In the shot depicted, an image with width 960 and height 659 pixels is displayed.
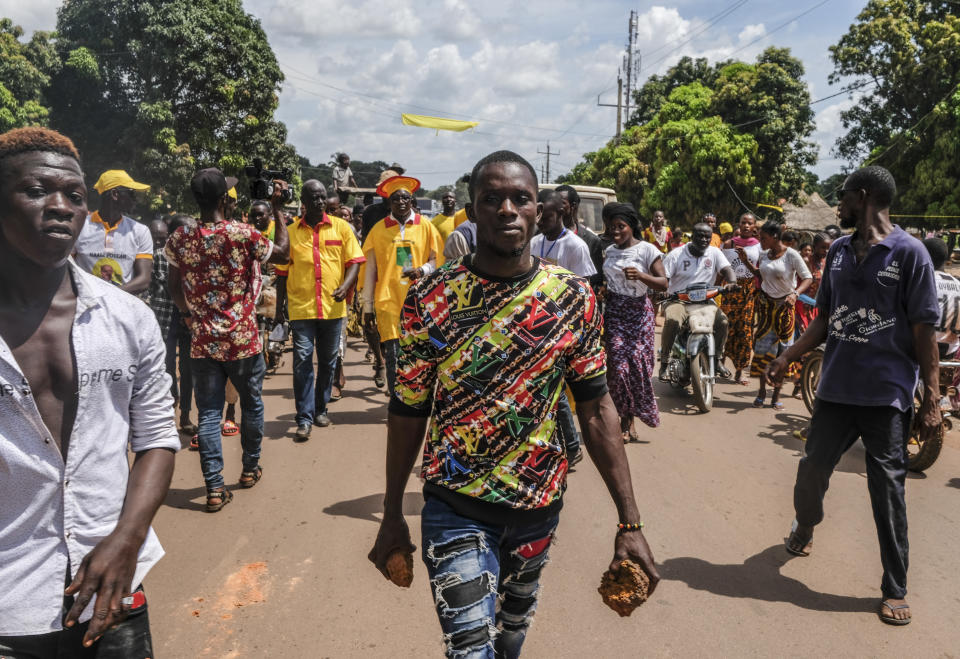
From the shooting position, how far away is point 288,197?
566 cm

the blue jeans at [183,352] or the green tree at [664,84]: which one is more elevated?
the green tree at [664,84]

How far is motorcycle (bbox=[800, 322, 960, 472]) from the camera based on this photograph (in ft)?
18.3

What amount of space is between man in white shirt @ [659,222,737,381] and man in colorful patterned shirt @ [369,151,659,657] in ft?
18.4

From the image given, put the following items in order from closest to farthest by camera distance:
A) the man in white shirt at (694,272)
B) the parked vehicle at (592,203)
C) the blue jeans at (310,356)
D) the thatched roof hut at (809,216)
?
the blue jeans at (310,356), the man in white shirt at (694,272), the parked vehicle at (592,203), the thatched roof hut at (809,216)

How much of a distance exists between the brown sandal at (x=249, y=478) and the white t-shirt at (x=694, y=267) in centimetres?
464

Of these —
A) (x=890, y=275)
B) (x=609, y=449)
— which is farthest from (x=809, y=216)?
(x=609, y=449)

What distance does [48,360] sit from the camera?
1781 millimetres

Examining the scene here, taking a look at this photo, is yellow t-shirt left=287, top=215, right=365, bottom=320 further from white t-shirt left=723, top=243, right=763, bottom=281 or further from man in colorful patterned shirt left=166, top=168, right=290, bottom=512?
white t-shirt left=723, top=243, right=763, bottom=281

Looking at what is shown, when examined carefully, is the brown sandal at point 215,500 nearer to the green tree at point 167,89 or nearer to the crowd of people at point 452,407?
the crowd of people at point 452,407

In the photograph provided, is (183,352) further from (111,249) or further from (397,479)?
(397,479)

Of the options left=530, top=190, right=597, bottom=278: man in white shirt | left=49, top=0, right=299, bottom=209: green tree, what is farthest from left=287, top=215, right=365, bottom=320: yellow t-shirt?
left=49, top=0, right=299, bottom=209: green tree

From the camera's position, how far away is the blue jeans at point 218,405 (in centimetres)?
482

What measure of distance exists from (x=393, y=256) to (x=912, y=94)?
29.8m

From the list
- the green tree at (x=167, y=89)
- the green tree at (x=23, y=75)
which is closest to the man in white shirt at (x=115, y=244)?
the green tree at (x=167, y=89)
